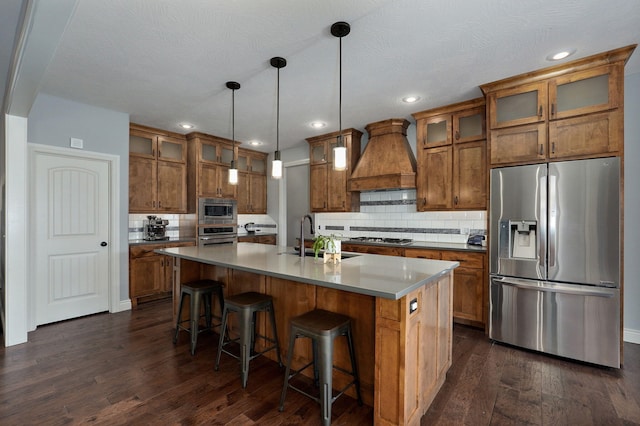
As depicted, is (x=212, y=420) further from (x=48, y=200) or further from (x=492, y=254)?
(x=48, y=200)

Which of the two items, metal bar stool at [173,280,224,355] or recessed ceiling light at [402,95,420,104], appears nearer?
metal bar stool at [173,280,224,355]

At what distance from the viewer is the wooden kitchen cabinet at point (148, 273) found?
4.28 metres

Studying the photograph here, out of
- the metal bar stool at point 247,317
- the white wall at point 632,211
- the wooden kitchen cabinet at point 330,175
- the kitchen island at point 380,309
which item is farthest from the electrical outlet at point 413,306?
the wooden kitchen cabinet at point 330,175

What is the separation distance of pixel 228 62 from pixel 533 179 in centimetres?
305

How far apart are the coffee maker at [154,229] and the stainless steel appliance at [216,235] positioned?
546mm

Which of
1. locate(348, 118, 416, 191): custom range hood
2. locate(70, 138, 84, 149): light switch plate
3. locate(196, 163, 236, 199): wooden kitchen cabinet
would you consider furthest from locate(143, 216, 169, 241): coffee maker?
locate(348, 118, 416, 191): custom range hood

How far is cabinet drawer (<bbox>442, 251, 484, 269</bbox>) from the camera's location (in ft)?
11.2

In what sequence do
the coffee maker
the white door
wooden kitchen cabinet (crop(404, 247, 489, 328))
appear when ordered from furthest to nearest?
the coffee maker
the white door
wooden kitchen cabinet (crop(404, 247, 489, 328))

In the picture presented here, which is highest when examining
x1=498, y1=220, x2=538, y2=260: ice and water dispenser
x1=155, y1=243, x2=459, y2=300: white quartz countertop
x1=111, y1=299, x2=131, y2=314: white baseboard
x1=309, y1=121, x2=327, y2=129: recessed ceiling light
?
x1=309, y1=121, x2=327, y2=129: recessed ceiling light

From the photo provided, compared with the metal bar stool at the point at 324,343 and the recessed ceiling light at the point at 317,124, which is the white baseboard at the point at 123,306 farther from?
the recessed ceiling light at the point at 317,124

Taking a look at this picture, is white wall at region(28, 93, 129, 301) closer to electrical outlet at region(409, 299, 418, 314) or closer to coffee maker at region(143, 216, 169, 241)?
coffee maker at region(143, 216, 169, 241)

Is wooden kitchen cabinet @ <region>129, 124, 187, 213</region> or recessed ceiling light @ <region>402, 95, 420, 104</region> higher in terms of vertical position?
recessed ceiling light @ <region>402, 95, 420, 104</region>

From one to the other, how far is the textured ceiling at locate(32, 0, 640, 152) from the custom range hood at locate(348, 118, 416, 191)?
2.15 ft

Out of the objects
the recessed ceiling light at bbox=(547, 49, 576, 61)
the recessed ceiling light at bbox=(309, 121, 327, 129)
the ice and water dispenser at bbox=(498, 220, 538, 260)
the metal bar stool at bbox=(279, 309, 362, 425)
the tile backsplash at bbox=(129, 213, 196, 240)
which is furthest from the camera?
the tile backsplash at bbox=(129, 213, 196, 240)
